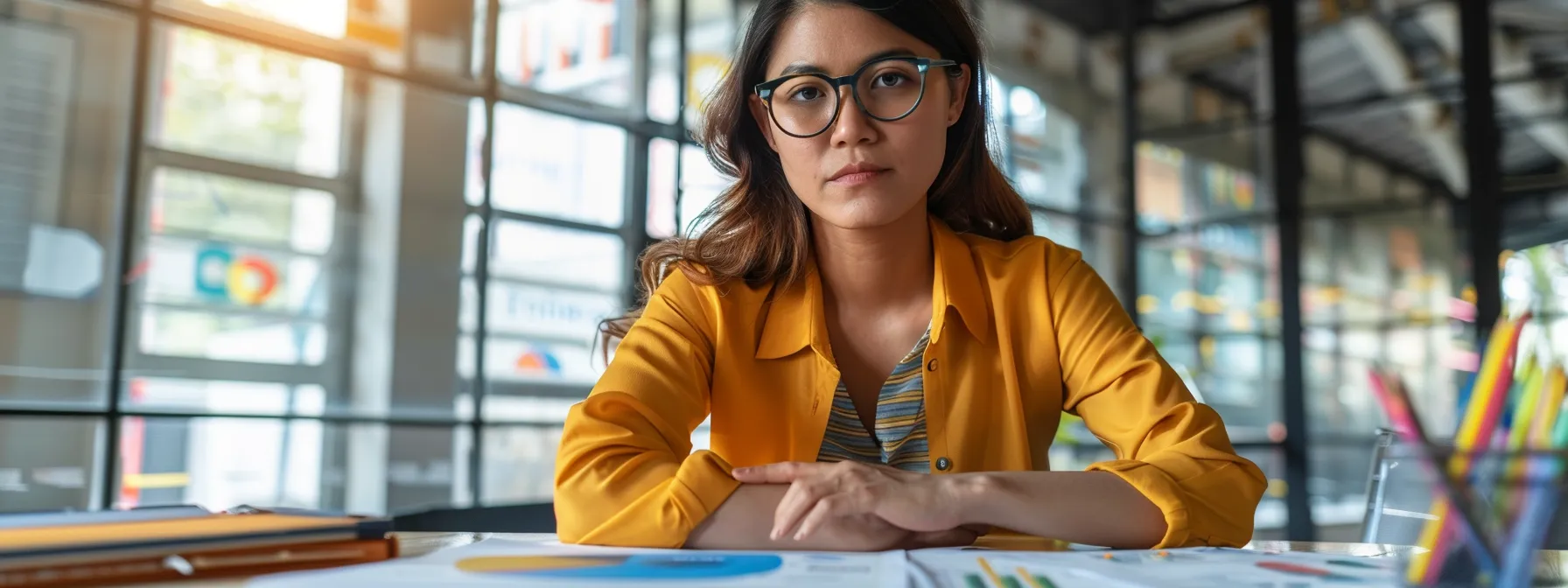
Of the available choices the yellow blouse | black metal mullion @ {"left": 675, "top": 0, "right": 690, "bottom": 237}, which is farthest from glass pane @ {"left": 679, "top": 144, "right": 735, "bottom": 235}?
the yellow blouse

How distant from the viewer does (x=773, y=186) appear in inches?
65.6

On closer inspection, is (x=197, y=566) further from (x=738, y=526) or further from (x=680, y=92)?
(x=680, y=92)

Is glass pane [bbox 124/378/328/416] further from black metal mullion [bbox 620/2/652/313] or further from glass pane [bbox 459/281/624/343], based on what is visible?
black metal mullion [bbox 620/2/652/313]

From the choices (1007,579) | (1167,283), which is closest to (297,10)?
(1007,579)

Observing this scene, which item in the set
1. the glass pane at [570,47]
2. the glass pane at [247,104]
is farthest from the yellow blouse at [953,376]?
the glass pane at [570,47]

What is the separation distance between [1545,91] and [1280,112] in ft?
4.69

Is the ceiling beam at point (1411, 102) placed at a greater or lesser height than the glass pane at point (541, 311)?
greater

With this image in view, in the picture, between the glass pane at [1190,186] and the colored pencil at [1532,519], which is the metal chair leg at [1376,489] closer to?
the colored pencil at [1532,519]

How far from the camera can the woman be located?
43.0 inches

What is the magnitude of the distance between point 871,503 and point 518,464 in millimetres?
4164

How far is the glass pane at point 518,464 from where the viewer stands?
15.8 ft

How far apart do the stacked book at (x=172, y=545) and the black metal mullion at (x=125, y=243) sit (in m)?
3.38

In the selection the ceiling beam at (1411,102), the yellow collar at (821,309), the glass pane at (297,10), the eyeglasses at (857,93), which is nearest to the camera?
the eyeglasses at (857,93)

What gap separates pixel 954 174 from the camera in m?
1.67
